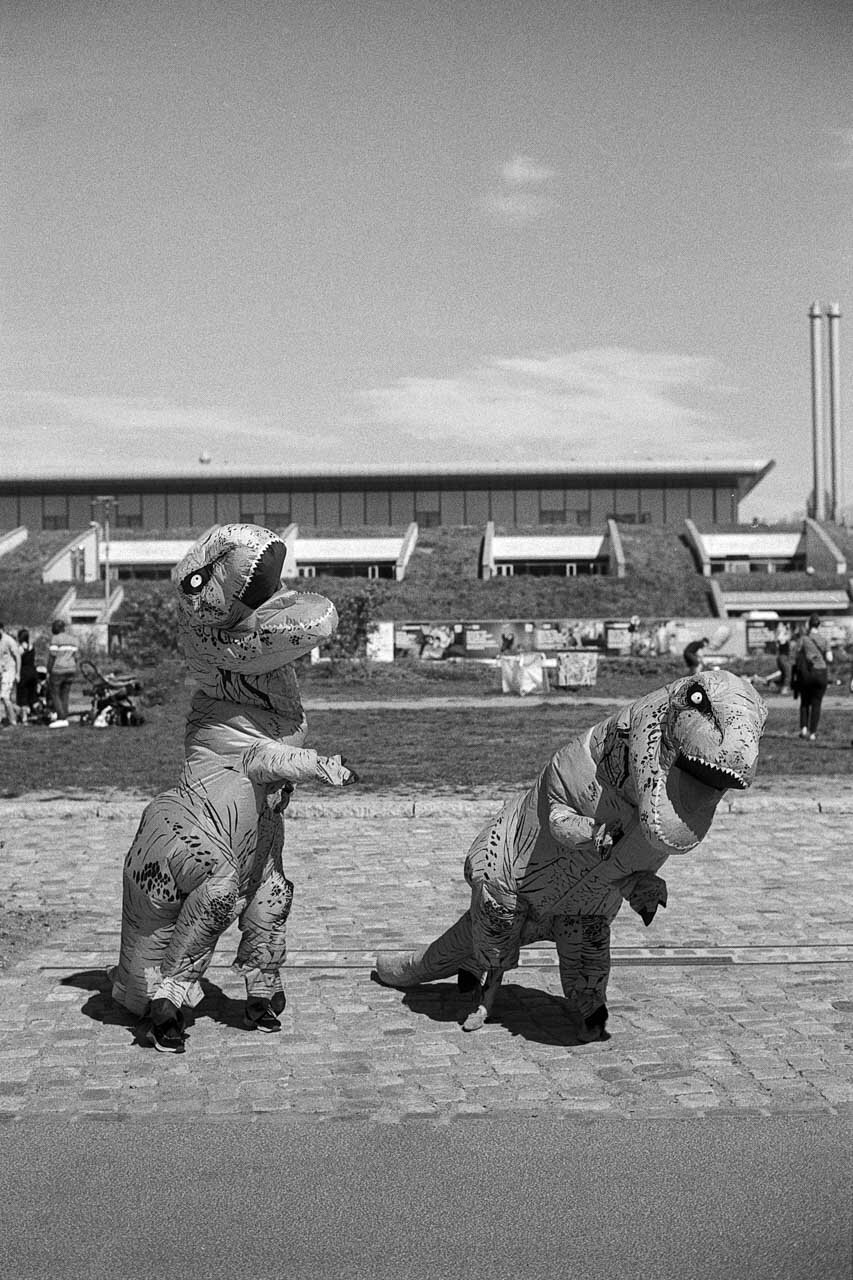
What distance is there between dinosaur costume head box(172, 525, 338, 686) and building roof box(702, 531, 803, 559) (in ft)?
186

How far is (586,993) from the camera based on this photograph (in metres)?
5.48

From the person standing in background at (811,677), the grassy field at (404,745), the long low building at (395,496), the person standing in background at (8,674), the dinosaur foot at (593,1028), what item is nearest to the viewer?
the dinosaur foot at (593,1028)

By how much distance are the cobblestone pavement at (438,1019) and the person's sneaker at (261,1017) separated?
5 cm

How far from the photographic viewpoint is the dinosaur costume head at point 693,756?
473 cm

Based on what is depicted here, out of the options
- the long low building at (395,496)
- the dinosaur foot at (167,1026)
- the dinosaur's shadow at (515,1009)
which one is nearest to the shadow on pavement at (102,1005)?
the dinosaur foot at (167,1026)

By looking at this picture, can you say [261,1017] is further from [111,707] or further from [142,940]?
[111,707]

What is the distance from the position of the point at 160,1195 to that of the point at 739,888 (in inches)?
208

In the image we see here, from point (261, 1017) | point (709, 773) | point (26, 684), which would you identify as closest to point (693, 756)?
point (709, 773)

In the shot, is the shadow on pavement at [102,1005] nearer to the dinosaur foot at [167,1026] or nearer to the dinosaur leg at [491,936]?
the dinosaur foot at [167,1026]

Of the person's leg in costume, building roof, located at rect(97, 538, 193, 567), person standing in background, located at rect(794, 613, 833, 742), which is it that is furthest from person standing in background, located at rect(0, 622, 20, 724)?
building roof, located at rect(97, 538, 193, 567)

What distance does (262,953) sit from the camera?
5555 millimetres

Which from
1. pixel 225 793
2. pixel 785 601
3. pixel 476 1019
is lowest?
pixel 476 1019

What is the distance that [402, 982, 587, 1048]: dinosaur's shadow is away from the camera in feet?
18.4

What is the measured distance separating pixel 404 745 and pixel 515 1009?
37.4 feet
